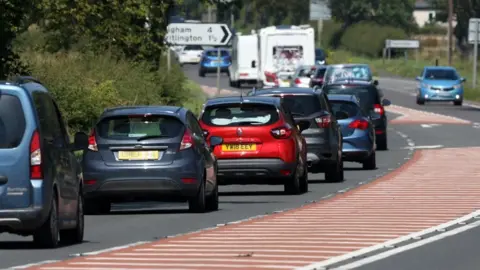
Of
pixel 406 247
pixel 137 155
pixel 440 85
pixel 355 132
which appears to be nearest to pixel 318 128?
pixel 355 132

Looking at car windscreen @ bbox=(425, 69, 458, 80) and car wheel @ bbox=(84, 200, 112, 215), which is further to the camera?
car windscreen @ bbox=(425, 69, 458, 80)

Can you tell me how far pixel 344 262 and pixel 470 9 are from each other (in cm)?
11529

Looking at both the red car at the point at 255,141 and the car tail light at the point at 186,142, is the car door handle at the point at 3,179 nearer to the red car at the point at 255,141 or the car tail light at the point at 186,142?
the car tail light at the point at 186,142

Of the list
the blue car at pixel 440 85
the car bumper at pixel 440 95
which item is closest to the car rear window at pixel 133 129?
the blue car at pixel 440 85

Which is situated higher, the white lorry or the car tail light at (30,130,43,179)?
the car tail light at (30,130,43,179)

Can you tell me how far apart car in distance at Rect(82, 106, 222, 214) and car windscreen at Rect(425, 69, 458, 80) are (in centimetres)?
4732

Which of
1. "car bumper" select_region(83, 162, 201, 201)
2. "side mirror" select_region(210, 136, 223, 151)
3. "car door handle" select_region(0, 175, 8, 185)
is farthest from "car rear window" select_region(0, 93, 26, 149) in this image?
"side mirror" select_region(210, 136, 223, 151)

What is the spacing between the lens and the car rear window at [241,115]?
977 inches

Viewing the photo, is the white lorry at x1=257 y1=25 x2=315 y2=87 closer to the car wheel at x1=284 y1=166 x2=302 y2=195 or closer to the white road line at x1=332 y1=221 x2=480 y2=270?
the car wheel at x1=284 y1=166 x2=302 y2=195

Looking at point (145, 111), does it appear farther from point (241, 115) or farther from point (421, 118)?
point (421, 118)

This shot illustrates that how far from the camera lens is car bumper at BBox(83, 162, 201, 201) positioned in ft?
68.7

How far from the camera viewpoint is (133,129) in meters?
21.8

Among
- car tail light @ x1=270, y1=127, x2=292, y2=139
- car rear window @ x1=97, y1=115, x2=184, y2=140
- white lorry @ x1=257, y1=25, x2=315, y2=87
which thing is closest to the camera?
car rear window @ x1=97, y1=115, x2=184, y2=140

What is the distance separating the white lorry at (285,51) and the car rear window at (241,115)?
4841cm
